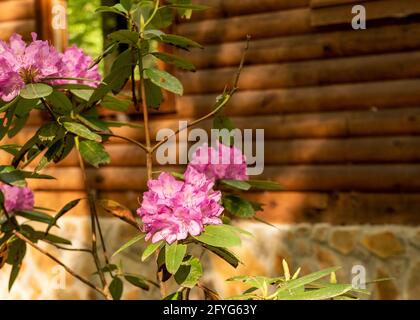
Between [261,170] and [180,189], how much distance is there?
319 cm

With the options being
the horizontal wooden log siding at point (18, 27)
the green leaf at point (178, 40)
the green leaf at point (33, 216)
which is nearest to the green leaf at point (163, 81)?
the green leaf at point (178, 40)

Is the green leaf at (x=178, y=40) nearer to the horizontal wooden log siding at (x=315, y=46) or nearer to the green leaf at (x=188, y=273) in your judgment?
the green leaf at (x=188, y=273)

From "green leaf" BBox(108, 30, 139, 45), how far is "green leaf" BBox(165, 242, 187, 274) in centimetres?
67

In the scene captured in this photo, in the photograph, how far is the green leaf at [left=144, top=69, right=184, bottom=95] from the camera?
2293 millimetres

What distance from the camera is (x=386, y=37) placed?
4.71 meters

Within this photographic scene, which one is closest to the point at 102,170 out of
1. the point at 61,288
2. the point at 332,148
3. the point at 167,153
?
the point at 167,153

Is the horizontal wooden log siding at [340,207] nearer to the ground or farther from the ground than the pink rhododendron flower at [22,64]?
nearer to the ground

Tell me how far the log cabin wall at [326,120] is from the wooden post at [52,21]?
1.24 meters

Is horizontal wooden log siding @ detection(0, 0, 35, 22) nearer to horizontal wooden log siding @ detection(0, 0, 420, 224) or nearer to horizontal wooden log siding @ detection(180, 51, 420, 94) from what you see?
horizontal wooden log siding @ detection(0, 0, 420, 224)

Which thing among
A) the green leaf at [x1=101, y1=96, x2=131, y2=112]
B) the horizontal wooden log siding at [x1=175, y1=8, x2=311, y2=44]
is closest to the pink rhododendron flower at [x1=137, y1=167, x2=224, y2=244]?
the green leaf at [x1=101, y1=96, x2=131, y2=112]

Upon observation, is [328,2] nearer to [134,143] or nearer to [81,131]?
[134,143]

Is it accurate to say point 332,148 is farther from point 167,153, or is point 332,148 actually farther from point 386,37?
point 167,153

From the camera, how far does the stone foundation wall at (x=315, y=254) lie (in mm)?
4617

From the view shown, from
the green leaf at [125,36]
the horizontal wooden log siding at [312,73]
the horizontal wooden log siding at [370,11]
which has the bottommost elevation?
the green leaf at [125,36]
